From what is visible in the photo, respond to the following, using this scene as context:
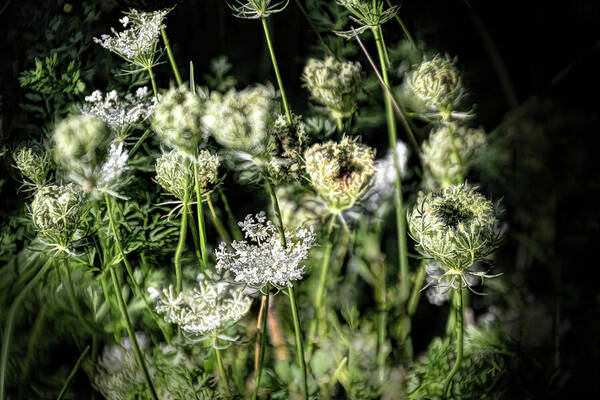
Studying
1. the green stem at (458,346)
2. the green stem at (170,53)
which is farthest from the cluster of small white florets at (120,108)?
the green stem at (458,346)

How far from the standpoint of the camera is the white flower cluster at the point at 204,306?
0.55m

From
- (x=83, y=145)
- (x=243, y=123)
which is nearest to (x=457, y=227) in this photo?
(x=243, y=123)

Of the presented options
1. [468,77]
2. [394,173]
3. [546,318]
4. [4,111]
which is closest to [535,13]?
[468,77]

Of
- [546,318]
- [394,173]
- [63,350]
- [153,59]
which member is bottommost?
[63,350]

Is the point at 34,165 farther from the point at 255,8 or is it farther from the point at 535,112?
the point at 535,112

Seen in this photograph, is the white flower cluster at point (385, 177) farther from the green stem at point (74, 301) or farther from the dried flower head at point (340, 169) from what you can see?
the green stem at point (74, 301)

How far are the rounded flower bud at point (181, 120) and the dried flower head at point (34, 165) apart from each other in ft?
0.69

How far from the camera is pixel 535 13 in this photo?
492 millimetres

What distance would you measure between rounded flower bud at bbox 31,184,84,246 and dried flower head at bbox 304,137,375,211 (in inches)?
10.0

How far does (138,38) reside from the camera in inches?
21.6

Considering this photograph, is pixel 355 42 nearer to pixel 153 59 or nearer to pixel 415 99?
pixel 415 99

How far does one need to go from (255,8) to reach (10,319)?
47 cm

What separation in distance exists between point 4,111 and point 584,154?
687mm

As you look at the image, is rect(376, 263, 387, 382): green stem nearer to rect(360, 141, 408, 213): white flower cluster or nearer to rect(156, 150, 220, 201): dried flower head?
rect(360, 141, 408, 213): white flower cluster
